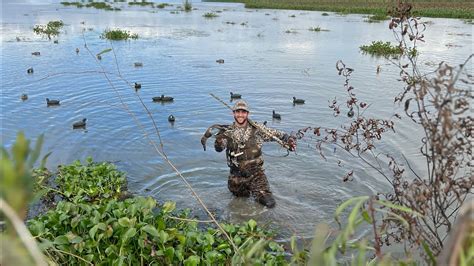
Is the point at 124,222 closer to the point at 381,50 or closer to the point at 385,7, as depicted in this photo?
the point at 381,50

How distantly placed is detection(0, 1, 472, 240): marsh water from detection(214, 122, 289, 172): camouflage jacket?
3.03 feet

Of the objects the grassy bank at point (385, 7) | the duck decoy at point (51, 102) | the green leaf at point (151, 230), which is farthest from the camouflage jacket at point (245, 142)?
the grassy bank at point (385, 7)

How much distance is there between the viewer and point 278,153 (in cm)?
1156

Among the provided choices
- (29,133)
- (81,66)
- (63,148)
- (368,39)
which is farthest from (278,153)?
(368,39)

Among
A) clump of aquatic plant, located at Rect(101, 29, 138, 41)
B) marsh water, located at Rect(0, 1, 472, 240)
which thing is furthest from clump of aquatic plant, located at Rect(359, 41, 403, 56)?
clump of aquatic plant, located at Rect(101, 29, 138, 41)

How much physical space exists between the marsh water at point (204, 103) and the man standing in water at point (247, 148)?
43 centimetres

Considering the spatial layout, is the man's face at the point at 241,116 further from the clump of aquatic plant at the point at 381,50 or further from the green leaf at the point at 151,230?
the clump of aquatic plant at the point at 381,50

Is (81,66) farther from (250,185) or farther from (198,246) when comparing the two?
(198,246)

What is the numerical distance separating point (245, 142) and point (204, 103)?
7595 mm

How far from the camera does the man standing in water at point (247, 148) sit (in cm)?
852

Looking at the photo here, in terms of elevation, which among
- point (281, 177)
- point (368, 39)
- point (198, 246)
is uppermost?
point (368, 39)

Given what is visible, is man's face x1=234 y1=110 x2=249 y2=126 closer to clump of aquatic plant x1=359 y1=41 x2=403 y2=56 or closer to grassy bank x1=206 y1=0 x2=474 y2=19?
clump of aquatic plant x1=359 y1=41 x2=403 y2=56

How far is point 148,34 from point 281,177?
27.1 metres

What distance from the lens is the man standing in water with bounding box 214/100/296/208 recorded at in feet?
28.0
